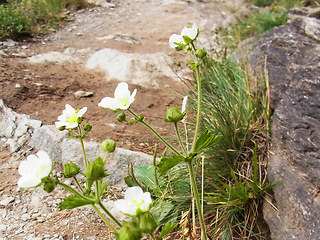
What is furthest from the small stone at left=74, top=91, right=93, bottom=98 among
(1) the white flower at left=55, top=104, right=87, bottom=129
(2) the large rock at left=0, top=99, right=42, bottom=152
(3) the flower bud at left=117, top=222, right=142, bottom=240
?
(3) the flower bud at left=117, top=222, right=142, bottom=240

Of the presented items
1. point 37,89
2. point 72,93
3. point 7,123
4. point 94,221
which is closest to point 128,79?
point 72,93

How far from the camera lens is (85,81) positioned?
3355mm

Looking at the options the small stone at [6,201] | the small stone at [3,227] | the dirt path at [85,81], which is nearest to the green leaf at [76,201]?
the dirt path at [85,81]

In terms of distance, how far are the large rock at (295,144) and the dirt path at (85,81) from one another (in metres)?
0.80

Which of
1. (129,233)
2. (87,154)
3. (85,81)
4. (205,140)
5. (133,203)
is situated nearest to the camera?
(129,233)

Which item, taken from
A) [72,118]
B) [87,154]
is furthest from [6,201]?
[72,118]

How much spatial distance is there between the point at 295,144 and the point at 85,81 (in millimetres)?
2146

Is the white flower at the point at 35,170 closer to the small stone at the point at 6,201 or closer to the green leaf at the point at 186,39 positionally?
the green leaf at the point at 186,39

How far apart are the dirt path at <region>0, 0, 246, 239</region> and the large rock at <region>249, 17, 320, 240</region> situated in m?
0.80

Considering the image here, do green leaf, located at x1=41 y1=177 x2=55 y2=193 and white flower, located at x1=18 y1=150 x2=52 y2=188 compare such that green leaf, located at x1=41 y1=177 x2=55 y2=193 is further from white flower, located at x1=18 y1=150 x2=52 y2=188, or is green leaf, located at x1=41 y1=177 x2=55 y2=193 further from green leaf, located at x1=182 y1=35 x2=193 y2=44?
green leaf, located at x1=182 y1=35 x2=193 y2=44

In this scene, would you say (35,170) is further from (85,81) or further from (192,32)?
(85,81)

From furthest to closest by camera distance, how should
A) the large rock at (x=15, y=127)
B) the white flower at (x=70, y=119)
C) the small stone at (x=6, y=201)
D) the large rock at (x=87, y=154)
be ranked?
the large rock at (x=15, y=127) → the large rock at (x=87, y=154) → the small stone at (x=6, y=201) → the white flower at (x=70, y=119)

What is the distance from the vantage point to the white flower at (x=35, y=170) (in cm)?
93

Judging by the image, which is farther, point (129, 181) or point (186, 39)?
point (129, 181)
